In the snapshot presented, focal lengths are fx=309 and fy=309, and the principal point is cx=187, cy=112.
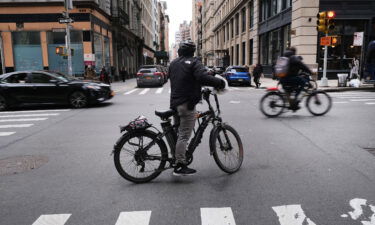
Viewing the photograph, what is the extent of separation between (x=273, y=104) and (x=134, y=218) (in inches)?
278

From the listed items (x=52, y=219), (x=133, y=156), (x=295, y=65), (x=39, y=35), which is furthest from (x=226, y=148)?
(x=39, y=35)

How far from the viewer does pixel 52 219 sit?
11.2 ft

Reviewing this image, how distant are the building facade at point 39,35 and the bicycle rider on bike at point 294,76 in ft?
67.4

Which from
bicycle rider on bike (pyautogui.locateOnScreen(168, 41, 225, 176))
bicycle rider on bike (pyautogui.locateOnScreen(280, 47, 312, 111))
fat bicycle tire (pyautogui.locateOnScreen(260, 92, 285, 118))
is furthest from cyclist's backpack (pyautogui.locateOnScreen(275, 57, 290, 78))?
bicycle rider on bike (pyautogui.locateOnScreen(168, 41, 225, 176))

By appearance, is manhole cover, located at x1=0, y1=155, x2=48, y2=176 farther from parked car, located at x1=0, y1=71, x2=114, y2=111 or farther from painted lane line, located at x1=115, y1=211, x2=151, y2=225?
parked car, located at x1=0, y1=71, x2=114, y2=111

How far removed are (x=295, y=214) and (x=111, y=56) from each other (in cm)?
3236

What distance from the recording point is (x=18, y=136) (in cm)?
773

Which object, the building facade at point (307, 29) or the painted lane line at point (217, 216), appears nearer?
the painted lane line at point (217, 216)

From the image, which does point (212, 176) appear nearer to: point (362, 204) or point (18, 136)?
point (362, 204)

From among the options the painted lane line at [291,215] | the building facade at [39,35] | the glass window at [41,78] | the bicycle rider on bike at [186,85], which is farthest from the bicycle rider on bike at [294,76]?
the building facade at [39,35]

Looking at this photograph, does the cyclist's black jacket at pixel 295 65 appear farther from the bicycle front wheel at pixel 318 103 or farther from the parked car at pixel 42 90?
the parked car at pixel 42 90

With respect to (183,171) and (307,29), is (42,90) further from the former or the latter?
(307,29)

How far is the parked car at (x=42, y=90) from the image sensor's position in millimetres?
12492

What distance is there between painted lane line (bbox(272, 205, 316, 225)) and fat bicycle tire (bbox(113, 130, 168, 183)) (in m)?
1.74
